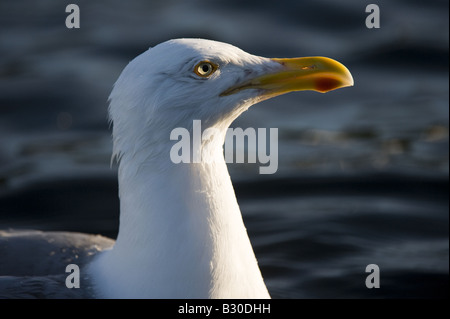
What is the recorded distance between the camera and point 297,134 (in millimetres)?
8070

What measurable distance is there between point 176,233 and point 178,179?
0.82 ft

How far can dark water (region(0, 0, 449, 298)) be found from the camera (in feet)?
20.9

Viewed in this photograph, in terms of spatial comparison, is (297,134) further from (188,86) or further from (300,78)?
(188,86)

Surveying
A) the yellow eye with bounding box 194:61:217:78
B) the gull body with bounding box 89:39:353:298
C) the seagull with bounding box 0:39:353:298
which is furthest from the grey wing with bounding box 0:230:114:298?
the yellow eye with bounding box 194:61:217:78

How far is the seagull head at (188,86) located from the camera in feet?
13.1

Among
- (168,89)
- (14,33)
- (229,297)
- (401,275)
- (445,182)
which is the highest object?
(14,33)

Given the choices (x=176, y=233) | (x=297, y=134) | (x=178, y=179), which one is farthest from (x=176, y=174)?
(x=297, y=134)

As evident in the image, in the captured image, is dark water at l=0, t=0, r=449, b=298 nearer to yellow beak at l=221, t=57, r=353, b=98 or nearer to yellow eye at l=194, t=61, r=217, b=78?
yellow beak at l=221, t=57, r=353, b=98

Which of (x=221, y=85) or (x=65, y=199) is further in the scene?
(x=65, y=199)

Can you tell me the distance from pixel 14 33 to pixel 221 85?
6.20m

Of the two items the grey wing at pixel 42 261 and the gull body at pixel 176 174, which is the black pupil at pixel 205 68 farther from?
the grey wing at pixel 42 261

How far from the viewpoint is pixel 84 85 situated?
28.6 ft
